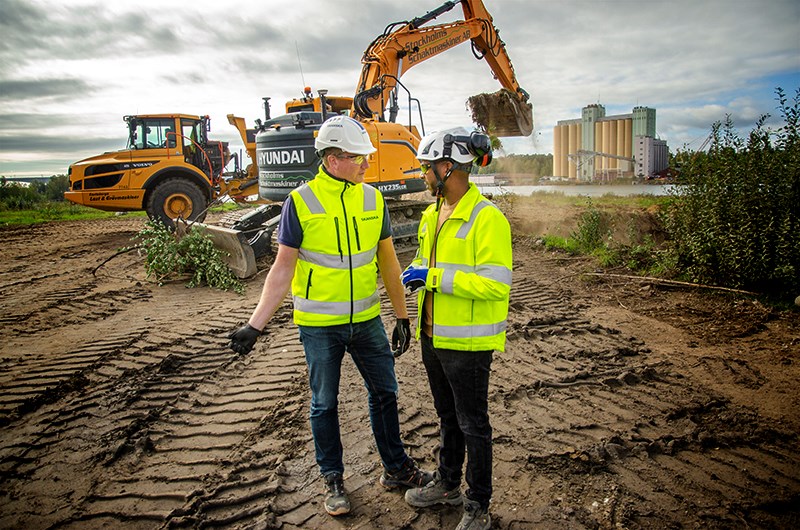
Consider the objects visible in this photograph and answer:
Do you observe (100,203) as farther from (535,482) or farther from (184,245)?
(535,482)

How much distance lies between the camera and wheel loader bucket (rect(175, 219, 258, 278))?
8523mm

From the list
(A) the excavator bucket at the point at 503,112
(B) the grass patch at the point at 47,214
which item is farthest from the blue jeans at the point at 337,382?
(B) the grass patch at the point at 47,214

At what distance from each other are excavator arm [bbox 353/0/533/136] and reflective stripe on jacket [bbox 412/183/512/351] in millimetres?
6320

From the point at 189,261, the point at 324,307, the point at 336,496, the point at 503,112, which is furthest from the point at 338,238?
the point at 503,112

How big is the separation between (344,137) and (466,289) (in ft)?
3.65

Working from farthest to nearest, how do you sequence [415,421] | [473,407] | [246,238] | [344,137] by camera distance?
1. [246,238]
2. [415,421]
3. [344,137]
4. [473,407]

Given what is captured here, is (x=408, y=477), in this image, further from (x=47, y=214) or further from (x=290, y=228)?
(x=47, y=214)

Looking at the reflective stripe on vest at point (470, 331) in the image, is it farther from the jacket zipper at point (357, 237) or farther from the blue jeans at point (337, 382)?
the jacket zipper at point (357, 237)

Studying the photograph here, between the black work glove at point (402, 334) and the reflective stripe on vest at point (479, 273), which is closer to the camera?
the reflective stripe on vest at point (479, 273)

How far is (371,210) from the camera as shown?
10.2ft

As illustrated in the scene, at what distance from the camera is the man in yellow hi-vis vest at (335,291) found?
295 cm

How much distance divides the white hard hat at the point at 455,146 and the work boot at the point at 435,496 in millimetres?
1816

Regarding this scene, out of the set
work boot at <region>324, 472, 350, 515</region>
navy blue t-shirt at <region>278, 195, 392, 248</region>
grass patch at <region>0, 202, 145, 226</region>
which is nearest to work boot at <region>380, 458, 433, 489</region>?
work boot at <region>324, 472, 350, 515</region>

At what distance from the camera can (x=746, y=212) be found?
6.38 m
